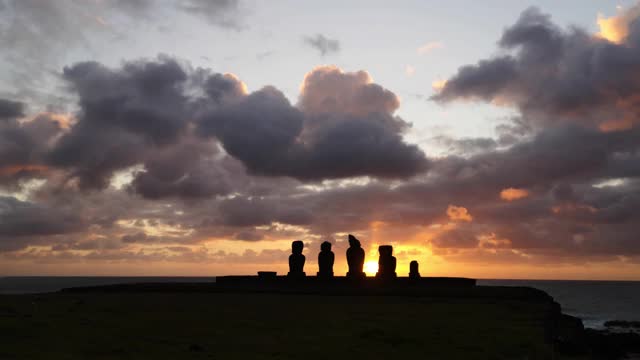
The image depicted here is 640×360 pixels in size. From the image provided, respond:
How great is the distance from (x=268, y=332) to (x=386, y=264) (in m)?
40.0

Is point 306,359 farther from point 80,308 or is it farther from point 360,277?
point 360,277

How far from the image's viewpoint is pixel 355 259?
209 feet

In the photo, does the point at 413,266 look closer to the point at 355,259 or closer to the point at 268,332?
the point at 355,259

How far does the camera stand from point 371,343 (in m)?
22.1

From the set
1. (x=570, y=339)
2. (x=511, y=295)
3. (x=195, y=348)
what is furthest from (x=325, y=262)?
(x=195, y=348)

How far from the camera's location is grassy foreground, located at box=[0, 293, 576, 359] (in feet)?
65.3

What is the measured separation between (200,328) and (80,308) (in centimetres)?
1150

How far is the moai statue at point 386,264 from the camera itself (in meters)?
63.4

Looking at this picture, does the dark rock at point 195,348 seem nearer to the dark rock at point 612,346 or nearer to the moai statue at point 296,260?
the dark rock at point 612,346

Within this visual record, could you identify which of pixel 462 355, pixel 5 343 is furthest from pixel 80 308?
pixel 462 355

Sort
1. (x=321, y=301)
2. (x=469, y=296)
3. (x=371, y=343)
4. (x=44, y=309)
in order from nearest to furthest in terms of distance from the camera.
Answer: (x=371, y=343), (x=44, y=309), (x=321, y=301), (x=469, y=296)

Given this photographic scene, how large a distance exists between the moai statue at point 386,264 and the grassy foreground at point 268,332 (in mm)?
26014

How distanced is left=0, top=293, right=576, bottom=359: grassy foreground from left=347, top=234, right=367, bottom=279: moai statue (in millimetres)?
25960

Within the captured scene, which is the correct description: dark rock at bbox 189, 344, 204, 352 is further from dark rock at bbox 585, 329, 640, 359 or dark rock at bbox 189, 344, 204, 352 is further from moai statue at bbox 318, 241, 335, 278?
moai statue at bbox 318, 241, 335, 278
